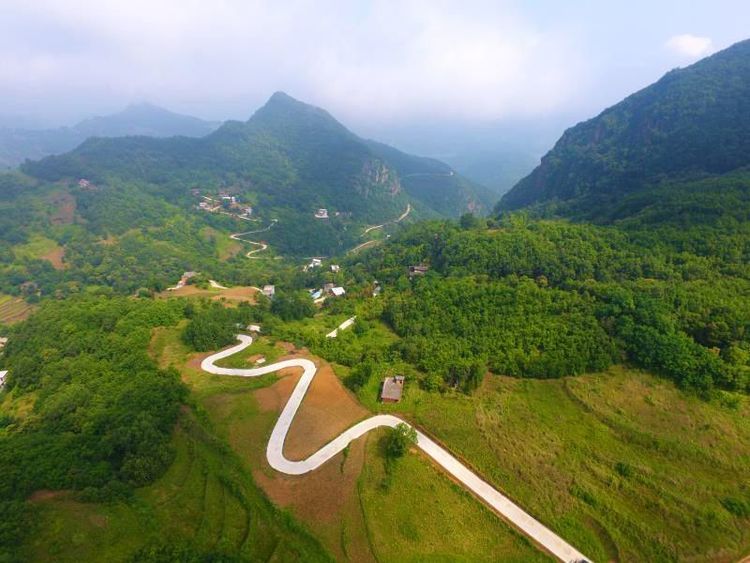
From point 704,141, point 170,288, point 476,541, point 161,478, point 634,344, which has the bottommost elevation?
point 170,288

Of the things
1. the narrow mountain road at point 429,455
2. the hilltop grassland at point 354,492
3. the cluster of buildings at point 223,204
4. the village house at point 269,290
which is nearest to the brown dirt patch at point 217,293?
the village house at point 269,290

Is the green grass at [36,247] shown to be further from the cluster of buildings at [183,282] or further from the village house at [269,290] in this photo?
the village house at [269,290]

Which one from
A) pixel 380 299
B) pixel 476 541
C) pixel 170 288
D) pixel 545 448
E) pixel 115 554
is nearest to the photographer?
pixel 115 554

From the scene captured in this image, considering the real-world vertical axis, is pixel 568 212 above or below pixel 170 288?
above

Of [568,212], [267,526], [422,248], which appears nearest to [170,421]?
[267,526]

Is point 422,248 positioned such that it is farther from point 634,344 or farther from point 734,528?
point 734,528

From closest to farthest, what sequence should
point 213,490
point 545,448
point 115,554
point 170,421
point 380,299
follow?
point 115,554, point 213,490, point 545,448, point 170,421, point 380,299

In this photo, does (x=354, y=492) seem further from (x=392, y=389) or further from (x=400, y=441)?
(x=392, y=389)
